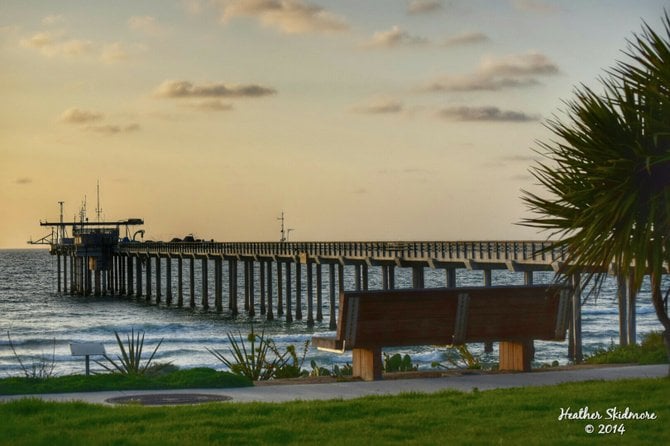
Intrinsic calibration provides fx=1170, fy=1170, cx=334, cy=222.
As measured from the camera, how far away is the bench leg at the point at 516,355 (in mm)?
15742

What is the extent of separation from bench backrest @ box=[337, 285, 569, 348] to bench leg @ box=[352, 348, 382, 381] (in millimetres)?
140

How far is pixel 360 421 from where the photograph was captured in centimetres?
1038

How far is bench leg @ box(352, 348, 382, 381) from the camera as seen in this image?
48.2 ft

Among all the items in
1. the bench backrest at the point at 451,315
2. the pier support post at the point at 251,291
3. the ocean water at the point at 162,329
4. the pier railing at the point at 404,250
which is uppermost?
the pier railing at the point at 404,250

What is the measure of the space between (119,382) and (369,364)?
10.3 feet

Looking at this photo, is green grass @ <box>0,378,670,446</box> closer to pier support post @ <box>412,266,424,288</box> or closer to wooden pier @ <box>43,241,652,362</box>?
wooden pier @ <box>43,241,652,362</box>

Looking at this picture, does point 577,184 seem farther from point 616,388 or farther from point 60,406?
point 60,406

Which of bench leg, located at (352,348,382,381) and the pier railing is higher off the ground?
the pier railing

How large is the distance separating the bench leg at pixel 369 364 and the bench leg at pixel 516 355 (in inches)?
82.1

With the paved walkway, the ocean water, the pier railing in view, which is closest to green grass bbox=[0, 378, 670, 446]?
the paved walkway

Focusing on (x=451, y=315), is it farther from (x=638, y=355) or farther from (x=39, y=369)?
(x=39, y=369)

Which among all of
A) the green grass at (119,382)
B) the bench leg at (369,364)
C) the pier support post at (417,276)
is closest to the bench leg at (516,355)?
the bench leg at (369,364)

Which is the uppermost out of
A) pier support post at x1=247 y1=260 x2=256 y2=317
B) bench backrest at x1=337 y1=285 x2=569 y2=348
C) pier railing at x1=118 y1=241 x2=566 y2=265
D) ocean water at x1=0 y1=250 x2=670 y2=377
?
pier railing at x1=118 y1=241 x2=566 y2=265

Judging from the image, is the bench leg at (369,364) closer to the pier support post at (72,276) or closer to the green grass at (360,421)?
the green grass at (360,421)
